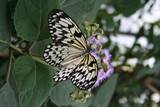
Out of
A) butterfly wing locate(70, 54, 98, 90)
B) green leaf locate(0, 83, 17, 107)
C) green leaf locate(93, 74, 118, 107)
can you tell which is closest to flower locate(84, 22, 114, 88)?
butterfly wing locate(70, 54, 98, 90)

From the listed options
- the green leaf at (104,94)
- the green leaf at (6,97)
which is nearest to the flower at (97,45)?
the green leaf at (6,97)

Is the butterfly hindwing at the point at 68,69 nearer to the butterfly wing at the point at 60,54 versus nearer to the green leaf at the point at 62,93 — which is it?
the butterfly wing at the point at 60,54

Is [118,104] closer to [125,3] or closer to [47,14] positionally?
[125,3]

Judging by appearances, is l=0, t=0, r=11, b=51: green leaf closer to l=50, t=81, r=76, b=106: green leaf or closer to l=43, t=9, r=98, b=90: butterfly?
l=43, t=9, r=98, b=90: butterfly

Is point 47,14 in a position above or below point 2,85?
above

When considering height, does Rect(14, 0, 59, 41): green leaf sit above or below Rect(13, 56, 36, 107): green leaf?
above

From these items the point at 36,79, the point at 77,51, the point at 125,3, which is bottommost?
the point at 125,3

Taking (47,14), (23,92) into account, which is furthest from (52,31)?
(23,92)

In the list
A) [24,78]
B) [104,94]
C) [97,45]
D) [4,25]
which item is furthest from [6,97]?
[104,94]
